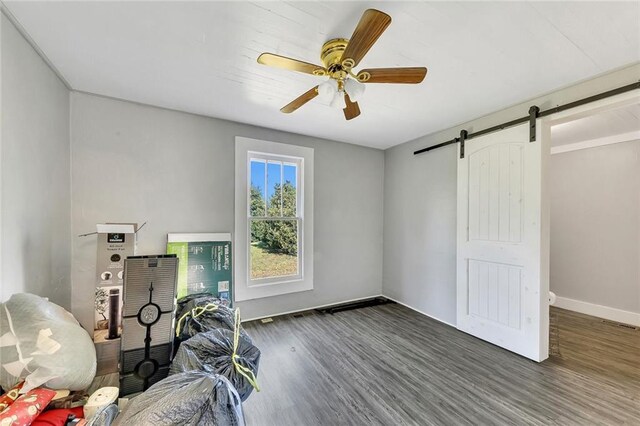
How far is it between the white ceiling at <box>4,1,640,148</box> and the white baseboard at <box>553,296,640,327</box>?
10.3ft

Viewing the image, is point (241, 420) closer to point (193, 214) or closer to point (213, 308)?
point (213, 308)

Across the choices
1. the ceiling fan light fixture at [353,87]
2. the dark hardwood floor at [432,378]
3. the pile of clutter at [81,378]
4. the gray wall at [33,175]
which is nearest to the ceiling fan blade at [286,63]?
the ceiling fan light fixture at [353,87]

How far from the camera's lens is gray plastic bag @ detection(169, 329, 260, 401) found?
1.32 m

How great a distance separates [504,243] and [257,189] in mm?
2812

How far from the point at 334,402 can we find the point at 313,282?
179 cm

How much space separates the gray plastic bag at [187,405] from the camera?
0.92 meters

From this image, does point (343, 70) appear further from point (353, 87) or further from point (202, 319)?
point (202, 319)

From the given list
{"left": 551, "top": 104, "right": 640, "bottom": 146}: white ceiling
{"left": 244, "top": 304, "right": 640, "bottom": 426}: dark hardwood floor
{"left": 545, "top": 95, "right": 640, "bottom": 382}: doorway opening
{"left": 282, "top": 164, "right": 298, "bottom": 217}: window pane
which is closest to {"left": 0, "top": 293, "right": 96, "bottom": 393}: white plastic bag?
{"left": 244, "top": 304, "right": 640, "bottom": 426}: dark hardwood floor

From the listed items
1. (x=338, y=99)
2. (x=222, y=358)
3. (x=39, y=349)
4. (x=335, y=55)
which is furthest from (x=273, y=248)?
(x=335, y=55)

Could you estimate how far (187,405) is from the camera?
0.95 m

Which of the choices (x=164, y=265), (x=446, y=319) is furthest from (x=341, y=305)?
(x=164, y=265)

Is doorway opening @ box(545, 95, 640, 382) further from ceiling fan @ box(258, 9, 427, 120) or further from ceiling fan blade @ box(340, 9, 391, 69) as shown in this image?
ceiling fan blade @ box(340, 9, 391, 69)

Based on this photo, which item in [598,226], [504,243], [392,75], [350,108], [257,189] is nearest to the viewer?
[392,75]

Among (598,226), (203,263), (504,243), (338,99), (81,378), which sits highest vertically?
(338,99)
